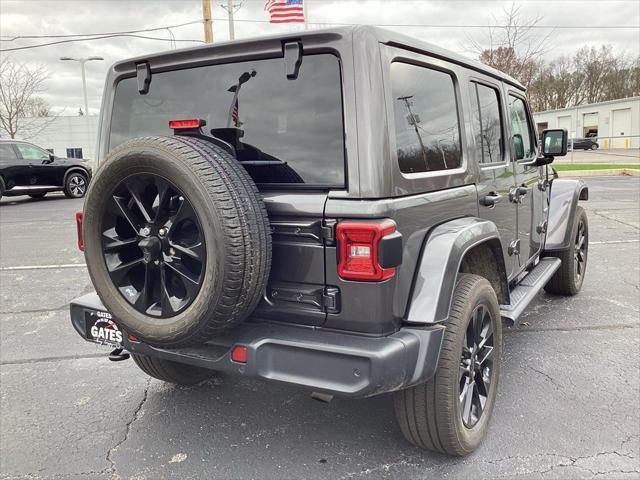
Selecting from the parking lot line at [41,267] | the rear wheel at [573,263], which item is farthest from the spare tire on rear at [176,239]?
the parking lot line at [41,267]

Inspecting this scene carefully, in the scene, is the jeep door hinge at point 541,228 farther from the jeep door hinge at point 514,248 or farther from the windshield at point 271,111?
the windshield at point 271,111

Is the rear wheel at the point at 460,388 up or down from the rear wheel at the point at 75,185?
down

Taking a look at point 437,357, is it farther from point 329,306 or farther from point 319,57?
point 319,57

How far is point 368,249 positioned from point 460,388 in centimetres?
96

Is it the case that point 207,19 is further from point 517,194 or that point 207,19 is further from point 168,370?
point 168,370

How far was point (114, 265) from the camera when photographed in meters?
2.36

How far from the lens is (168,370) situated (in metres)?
3.23

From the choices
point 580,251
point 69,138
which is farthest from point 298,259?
point 69,138

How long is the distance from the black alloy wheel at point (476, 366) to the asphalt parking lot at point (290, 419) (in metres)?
0.20

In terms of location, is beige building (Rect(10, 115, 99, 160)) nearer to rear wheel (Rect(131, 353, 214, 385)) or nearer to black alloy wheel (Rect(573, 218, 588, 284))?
black alloy wheel (Rect(573, 218, 588, 284))

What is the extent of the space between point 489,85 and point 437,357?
6.43ft

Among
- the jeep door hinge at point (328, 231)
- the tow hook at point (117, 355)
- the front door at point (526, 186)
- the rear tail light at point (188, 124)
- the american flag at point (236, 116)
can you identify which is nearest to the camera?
the jeep door hinge at point (328, 231)

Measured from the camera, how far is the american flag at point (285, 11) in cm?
1470

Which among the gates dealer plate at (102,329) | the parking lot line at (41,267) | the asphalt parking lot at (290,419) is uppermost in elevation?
the gates dealer plate at (102,329)
